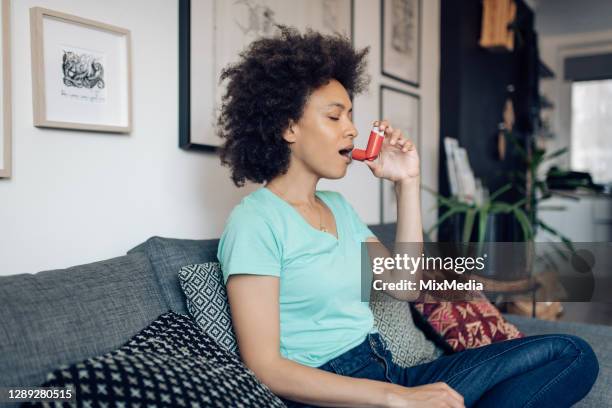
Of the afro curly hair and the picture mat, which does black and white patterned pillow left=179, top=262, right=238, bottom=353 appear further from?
the picture mat

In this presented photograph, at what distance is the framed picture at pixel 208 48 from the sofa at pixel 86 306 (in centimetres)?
36

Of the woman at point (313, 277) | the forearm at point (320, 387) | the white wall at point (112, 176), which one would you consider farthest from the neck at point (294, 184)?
the forearm at point (320, 387)

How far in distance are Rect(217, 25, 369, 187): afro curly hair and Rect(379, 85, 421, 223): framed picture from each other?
126 cm

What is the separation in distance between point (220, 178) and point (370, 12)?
4.34 feet

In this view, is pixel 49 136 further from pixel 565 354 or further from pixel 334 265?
pixel 565 354

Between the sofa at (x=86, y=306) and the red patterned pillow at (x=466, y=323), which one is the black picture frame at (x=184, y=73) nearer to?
the sofa at (x=86, y=306)

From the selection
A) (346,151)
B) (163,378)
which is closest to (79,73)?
(346,151)

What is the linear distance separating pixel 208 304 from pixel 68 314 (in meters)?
0.29

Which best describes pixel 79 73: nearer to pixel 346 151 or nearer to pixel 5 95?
pixel 5 95

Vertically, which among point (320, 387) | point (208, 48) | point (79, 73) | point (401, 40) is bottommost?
point (320, 387)

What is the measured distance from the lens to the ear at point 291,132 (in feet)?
4.26

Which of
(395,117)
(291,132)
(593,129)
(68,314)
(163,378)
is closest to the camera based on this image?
(163,378)

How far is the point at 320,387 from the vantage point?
101 cm

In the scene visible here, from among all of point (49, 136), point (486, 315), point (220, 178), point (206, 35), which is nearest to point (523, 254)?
point (486, 315)
